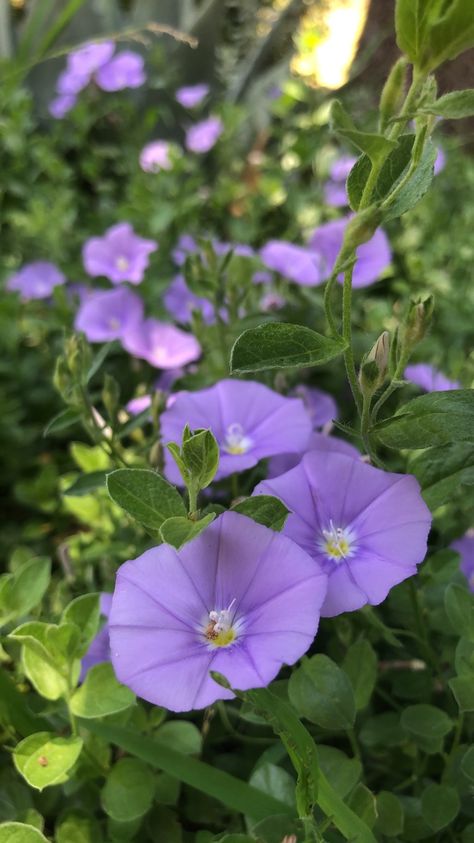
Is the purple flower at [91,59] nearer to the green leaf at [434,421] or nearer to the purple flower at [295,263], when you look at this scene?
the purple flower at [295,263]

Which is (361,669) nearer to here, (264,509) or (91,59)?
(264,509)

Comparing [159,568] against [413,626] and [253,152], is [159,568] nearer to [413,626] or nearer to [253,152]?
[413,626]

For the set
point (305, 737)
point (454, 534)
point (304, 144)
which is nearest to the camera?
point (305, 737)

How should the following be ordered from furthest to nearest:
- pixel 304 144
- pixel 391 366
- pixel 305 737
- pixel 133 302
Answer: pixel 304 144
pixel 133 302
pixel 391 366
pixel 305 737

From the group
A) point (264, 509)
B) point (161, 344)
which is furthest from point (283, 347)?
point (161, 344)

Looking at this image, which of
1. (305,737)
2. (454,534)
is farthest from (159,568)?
(454,534)

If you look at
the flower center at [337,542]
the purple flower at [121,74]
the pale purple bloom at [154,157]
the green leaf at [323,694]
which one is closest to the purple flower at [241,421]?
the flower center at [337,542]
